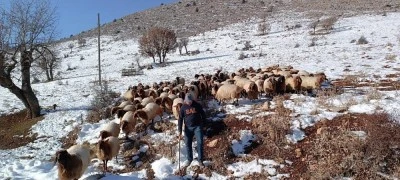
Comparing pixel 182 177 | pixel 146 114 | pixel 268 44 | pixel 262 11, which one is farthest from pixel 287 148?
pixel 262 11

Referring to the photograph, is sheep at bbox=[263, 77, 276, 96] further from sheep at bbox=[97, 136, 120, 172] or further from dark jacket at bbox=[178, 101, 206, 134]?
sheep at bbox=[97, 136, 120, 172]

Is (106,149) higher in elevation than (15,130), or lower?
higher

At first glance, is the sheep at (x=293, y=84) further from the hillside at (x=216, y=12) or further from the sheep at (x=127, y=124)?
the hillside at (x=216, y=12)

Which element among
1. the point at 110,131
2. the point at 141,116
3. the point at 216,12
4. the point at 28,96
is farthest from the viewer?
the point at 216,12

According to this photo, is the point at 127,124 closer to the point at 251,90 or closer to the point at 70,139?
the point at 70,139

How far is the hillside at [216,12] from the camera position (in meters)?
51.0

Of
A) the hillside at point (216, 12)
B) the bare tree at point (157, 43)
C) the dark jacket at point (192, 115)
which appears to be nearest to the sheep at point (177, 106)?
the dark jacket at point (192, 115)

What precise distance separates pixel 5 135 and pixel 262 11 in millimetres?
50573

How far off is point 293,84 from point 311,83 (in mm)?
611

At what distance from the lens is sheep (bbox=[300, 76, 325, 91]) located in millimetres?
12550

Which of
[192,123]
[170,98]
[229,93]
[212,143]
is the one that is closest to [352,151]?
[212,143]

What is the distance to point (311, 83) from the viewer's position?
12.6 metres

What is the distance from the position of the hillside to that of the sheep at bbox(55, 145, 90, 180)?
4120cm

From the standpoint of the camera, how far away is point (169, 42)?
109 feet
